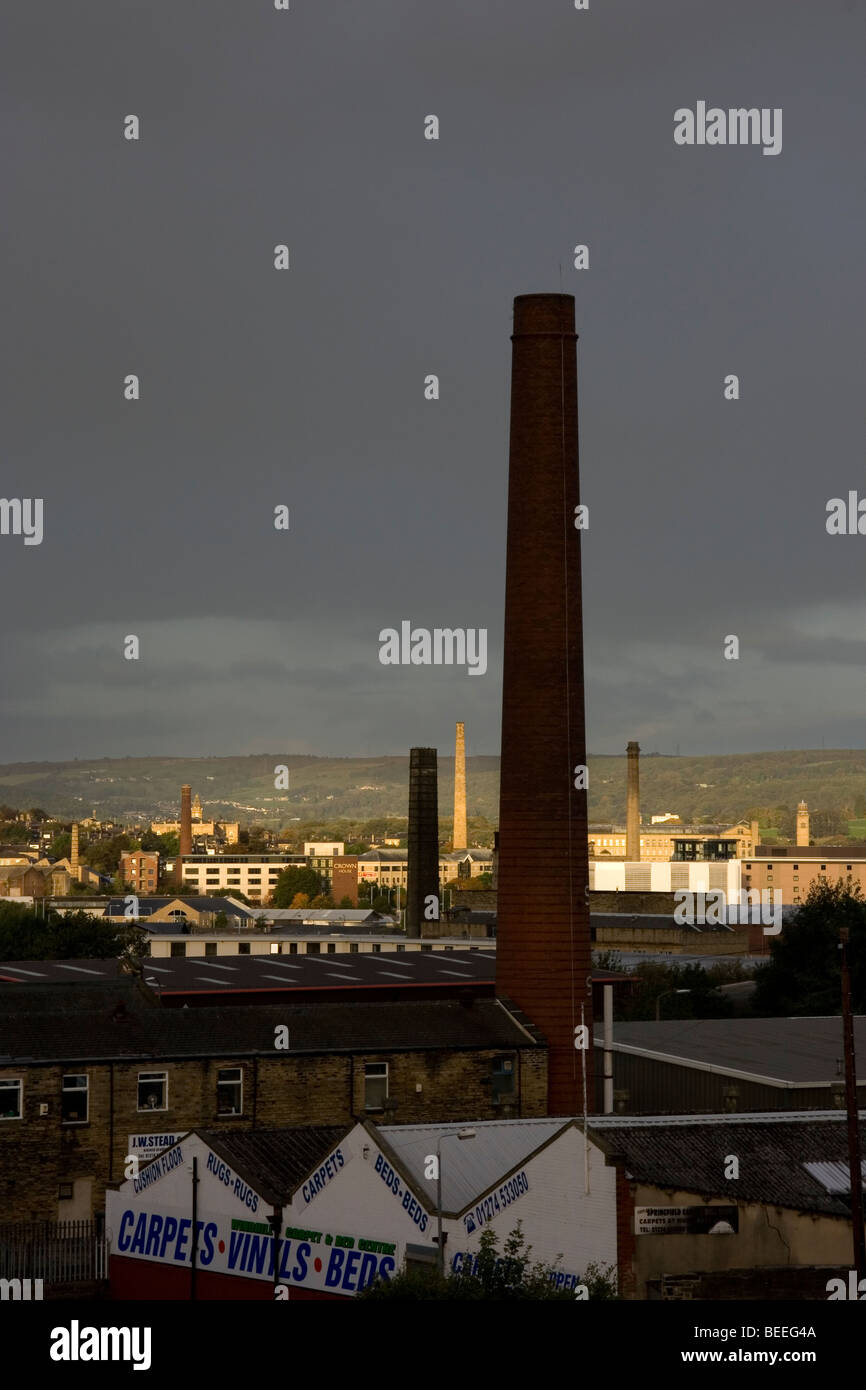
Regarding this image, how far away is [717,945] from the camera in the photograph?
396 ft

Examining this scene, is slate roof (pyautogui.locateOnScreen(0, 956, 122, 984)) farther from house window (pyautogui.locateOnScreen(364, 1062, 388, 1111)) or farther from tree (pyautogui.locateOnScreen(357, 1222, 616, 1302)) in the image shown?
tree (pyautogui.locateOnScreen(357, 1222, 616, 1302))

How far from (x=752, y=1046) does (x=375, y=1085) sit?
1225cm

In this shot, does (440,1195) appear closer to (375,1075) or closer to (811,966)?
(375,1075)

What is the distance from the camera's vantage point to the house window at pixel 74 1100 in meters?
41.3

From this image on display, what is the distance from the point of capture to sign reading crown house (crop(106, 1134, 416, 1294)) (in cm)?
3008

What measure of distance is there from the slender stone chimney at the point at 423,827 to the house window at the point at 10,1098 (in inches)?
2301

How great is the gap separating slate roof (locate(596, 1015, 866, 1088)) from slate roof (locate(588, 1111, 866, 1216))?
11.3 meters

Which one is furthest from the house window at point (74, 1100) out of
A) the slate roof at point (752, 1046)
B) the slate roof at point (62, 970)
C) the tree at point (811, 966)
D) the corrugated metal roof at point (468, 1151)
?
the tree at point (811, 966)

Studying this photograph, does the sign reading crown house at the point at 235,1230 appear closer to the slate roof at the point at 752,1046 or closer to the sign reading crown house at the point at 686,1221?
the sign reading crown house at the point at 686,1221

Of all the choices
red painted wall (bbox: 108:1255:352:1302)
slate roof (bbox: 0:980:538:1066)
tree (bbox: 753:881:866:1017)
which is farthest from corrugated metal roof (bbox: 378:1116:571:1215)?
tree (bbox: 753:881:866:1017)
